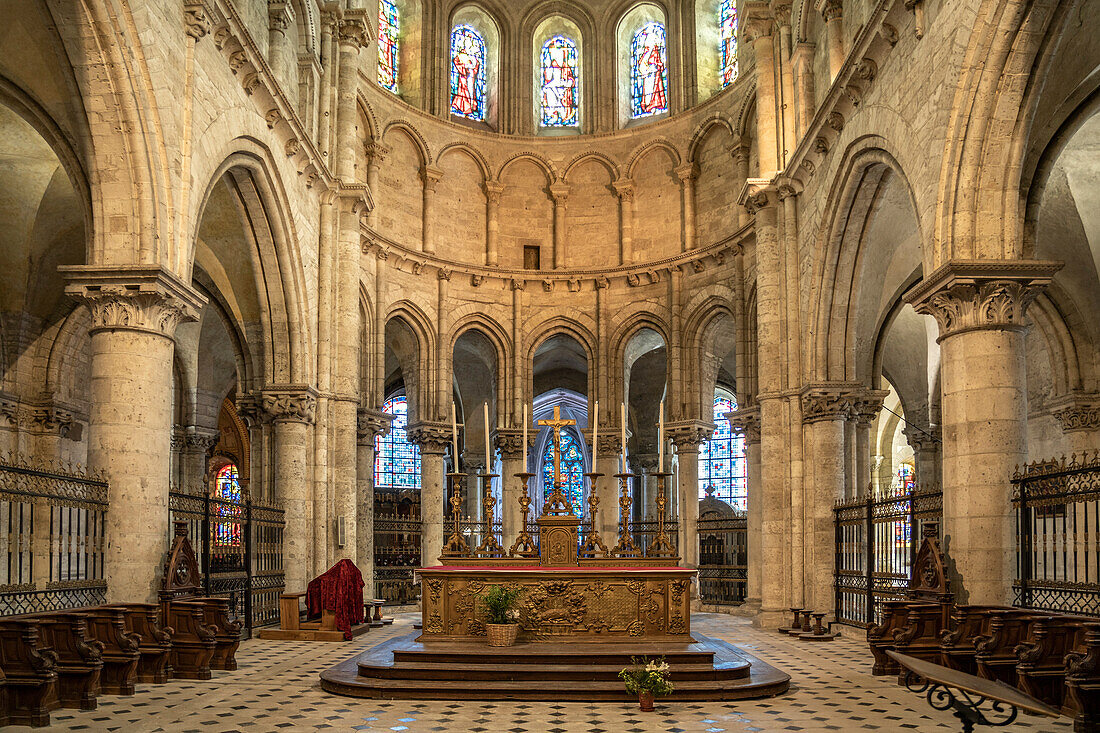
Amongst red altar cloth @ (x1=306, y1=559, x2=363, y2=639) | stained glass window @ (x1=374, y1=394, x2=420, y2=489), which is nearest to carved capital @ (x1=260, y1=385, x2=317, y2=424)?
red altar cloth @ (x1=306, y1=559, x2=363, y2=639)

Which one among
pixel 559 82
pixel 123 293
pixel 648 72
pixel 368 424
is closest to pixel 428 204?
pixel 559 82

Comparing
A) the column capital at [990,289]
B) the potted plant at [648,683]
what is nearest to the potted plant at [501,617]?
the potted plant at [648,683]

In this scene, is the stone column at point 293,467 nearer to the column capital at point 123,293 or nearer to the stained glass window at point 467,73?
the column capital at point 123,293

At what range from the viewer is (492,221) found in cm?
2788

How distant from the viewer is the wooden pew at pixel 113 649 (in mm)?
10469

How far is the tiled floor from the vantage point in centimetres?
900

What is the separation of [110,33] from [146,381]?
155 inches

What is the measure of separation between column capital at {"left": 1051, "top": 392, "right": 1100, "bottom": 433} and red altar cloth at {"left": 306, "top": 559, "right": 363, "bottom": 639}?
44.3 feet

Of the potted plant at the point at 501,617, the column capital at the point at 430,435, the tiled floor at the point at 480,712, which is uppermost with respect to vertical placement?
the column capital at the point at 430,435

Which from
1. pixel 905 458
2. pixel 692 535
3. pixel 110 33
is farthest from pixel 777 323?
pixel 905 458

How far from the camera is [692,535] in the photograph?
82.0 ft

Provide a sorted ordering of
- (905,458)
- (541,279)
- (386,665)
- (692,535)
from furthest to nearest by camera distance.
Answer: (905,458) → (541,279) → (692,535) → (386,665)

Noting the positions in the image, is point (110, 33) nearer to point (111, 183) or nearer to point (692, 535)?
point (111, 183)

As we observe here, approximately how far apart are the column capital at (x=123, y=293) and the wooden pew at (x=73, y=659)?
3.72m
